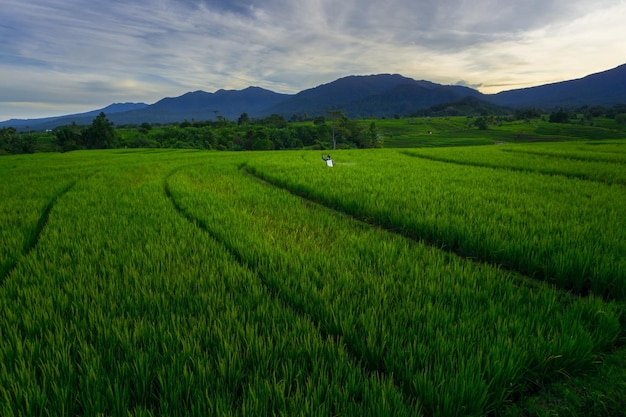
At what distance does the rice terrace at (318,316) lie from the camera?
158 centimetres

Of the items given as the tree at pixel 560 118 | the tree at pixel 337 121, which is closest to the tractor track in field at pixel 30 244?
the tree at pixel 337 121

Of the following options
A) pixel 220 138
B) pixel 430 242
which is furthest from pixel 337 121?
pixel 430 242

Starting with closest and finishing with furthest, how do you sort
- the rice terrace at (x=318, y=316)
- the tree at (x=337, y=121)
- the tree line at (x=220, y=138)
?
the rice terrace at (x=318, y=316), the tree line at (x=220, y=138), the tree at (x=337, y=121)

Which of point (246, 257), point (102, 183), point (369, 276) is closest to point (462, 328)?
point (369, 276)

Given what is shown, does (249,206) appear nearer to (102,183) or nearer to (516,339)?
(516,339)

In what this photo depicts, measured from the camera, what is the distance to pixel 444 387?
157 centimetres

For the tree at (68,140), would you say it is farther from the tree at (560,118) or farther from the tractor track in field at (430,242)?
the tree at (560,118)

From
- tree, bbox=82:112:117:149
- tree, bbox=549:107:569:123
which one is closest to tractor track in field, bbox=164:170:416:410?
tree, bbox=82:112:117:149

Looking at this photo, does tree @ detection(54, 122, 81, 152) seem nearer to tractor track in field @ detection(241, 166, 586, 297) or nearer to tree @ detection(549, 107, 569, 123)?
tractor track in field @ detection(241, 166, 586, 297)

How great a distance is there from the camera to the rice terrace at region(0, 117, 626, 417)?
5.19ft

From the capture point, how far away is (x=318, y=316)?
7.67 ft

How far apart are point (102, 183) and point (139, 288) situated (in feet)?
29.1

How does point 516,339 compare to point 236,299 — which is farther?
point 236,299

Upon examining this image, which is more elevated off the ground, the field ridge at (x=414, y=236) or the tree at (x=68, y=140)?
the tree at (x=68, y=140)
